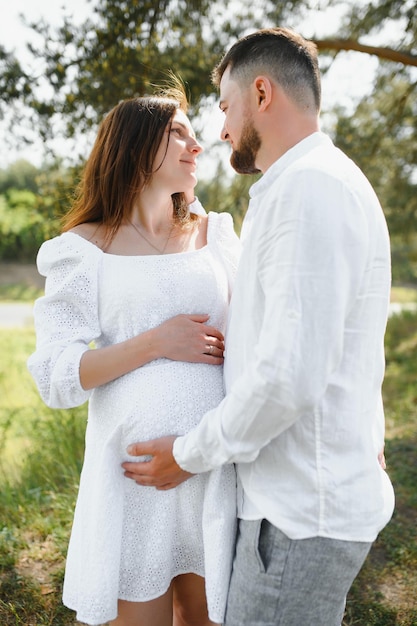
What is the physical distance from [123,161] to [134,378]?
0.75 meters

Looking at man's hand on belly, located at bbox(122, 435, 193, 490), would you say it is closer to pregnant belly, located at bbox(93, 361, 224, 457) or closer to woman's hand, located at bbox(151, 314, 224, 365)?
pregnant belly, located at bbox(93, 361, 224, 457)

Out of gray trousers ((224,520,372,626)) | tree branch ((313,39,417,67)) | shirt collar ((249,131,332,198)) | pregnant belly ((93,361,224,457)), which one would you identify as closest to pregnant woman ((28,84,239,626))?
pregnant belly ((93,361,224,457))

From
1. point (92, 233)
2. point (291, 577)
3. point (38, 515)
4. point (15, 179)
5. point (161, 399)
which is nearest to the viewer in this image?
point (291, 577)

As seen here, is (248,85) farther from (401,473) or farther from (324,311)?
(401,473)

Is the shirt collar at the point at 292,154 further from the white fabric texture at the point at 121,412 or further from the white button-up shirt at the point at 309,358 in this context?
the white fabric texture at the point at 121,412

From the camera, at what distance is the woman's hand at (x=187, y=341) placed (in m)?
1.99

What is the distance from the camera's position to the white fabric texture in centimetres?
195

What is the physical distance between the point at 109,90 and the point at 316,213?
3.89m

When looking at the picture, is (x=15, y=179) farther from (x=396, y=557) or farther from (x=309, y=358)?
(x=309, y=358)

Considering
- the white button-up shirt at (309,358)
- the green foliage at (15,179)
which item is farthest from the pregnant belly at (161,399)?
the green foliage at (15,179)

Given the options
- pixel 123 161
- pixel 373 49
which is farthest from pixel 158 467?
pixel 373 49

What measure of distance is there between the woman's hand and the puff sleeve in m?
0.23

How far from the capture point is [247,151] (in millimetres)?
1830

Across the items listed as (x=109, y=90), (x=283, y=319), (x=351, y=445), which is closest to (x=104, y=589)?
(x=351, y=445)
